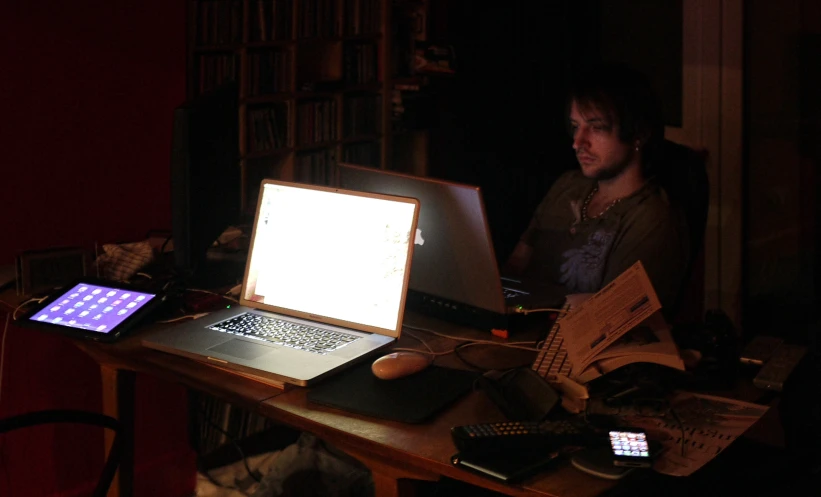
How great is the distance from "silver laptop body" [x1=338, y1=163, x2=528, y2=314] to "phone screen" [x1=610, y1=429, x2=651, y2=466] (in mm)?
567

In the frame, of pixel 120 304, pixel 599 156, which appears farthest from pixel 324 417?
pixel 599 156

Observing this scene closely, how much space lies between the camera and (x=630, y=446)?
1.33 m

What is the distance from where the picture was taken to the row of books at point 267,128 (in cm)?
363

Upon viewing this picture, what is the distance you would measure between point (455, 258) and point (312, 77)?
96.3 inches

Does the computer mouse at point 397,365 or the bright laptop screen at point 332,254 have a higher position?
the bright laptop screen at point 332,254

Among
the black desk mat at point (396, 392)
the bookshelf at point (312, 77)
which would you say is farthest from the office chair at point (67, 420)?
the bookshelf at point (312, 77)

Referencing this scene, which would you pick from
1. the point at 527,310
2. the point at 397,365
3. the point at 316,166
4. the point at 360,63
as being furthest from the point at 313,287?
the point at 360,63

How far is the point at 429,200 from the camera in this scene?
6.39 feet

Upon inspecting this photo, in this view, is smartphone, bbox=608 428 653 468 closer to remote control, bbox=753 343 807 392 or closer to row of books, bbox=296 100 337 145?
remote control, bbox=753 343 807 392

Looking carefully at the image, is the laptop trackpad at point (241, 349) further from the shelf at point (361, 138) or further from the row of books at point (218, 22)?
the shelf at point (361, 138)

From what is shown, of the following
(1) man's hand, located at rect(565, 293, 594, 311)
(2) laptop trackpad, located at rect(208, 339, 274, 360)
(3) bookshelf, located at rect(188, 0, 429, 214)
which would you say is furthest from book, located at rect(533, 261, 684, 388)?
(3) bookshelf, located at rect(188, 0, 429, 214)

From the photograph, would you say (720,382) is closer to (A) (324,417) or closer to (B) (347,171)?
(A) (324,417)

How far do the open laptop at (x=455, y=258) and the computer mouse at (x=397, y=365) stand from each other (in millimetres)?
287

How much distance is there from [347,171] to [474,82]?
7.23 ft
